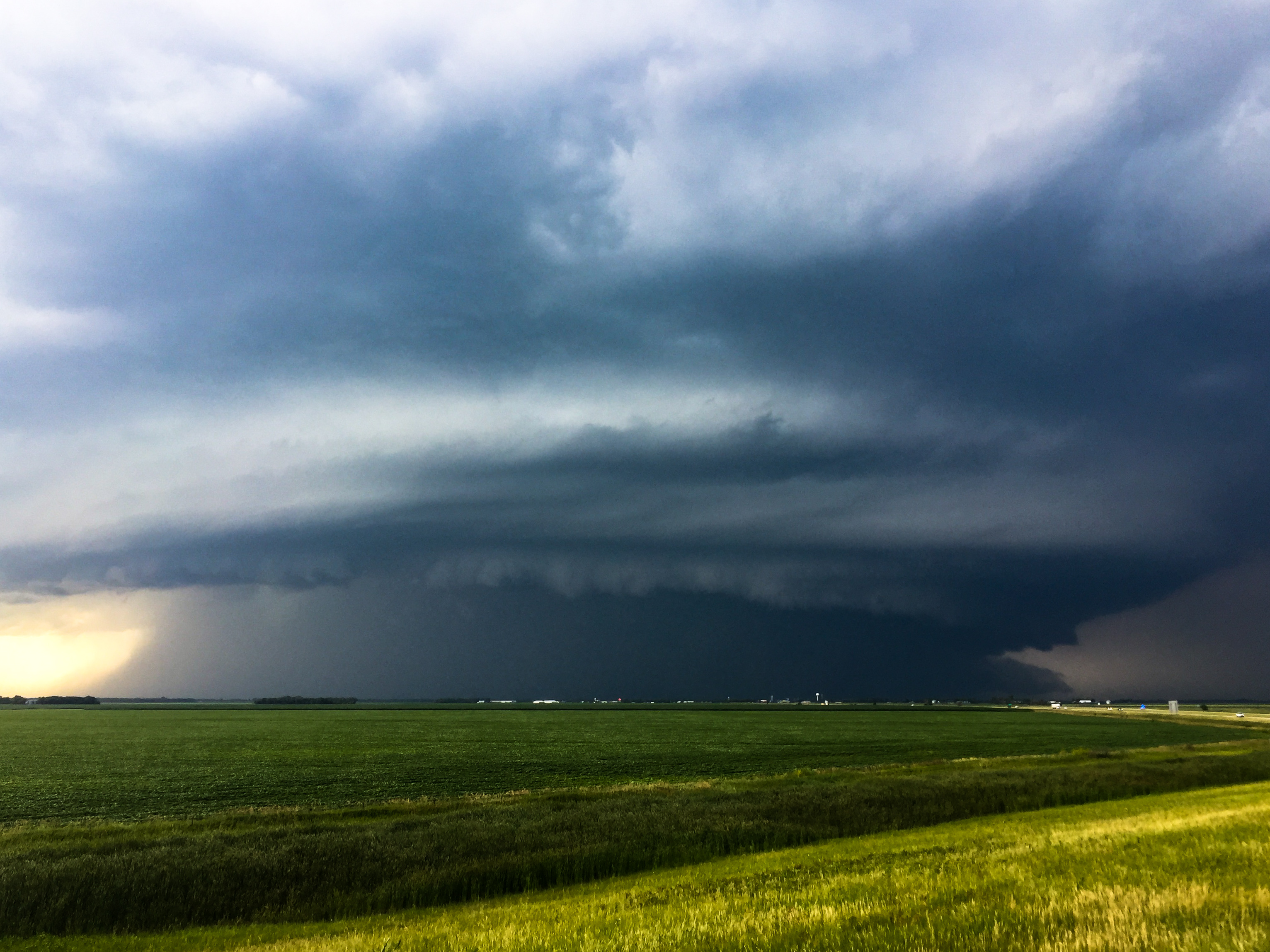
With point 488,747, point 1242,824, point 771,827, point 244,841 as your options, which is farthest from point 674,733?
point 1242,824

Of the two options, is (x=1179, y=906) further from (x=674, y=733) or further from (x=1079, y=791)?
(x=674, y=733)

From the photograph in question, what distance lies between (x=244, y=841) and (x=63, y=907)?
261 inches

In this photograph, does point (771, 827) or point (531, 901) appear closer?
point (531, 901)

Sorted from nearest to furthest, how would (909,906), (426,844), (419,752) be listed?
(909,906) < (426,844) < (419,752)

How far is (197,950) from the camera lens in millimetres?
19062

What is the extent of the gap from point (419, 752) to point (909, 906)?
72278 mm

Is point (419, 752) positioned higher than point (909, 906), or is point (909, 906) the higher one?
point (909, 906)

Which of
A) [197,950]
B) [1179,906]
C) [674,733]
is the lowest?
[674,733]

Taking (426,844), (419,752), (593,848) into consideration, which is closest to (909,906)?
(593,848)

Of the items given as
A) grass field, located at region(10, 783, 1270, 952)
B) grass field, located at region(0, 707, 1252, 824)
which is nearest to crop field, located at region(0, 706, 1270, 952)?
grass field, located at region(10, 783, 1270, 952)

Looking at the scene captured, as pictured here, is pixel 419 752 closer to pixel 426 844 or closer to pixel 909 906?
pixel 426 844

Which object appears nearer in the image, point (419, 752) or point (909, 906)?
point (909, 906)

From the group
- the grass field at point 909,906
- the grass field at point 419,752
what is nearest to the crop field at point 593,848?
the grass field at point 909,906

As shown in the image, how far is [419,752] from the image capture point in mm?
76688
